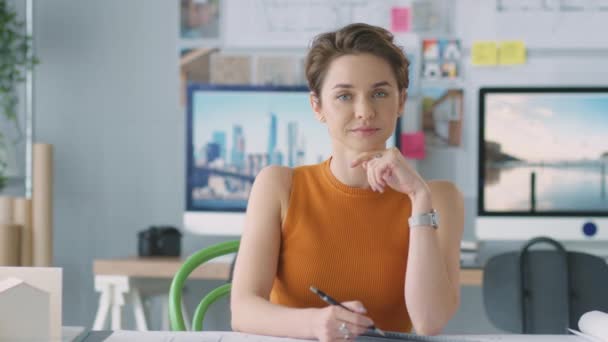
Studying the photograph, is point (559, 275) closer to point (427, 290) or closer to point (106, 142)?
point (427, 290)

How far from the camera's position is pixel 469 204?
11.4 ft

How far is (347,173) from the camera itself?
4.81 feet

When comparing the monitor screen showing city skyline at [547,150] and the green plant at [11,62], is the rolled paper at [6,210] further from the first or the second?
the monitor screen showing city skyline at [547,150]

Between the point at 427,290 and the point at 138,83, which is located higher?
the point at 138,83

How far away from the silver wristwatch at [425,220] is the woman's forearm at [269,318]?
0.84 feet

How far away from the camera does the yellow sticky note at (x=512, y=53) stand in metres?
3.42

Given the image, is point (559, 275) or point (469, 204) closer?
point (559, 275)

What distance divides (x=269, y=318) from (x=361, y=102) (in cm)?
36

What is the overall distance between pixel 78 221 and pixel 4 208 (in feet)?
1.54

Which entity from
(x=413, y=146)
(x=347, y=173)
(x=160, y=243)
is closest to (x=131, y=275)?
(x=160, y=243)

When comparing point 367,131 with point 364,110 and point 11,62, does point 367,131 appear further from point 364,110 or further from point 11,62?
point 11,62

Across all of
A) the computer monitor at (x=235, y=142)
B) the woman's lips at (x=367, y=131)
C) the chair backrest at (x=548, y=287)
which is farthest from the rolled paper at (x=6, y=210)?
the woman's lips at (x=367, y=131)

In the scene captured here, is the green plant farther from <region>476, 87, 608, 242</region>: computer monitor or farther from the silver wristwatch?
the silver wristwatch

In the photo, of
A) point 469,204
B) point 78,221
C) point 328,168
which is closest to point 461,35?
point 469,204
